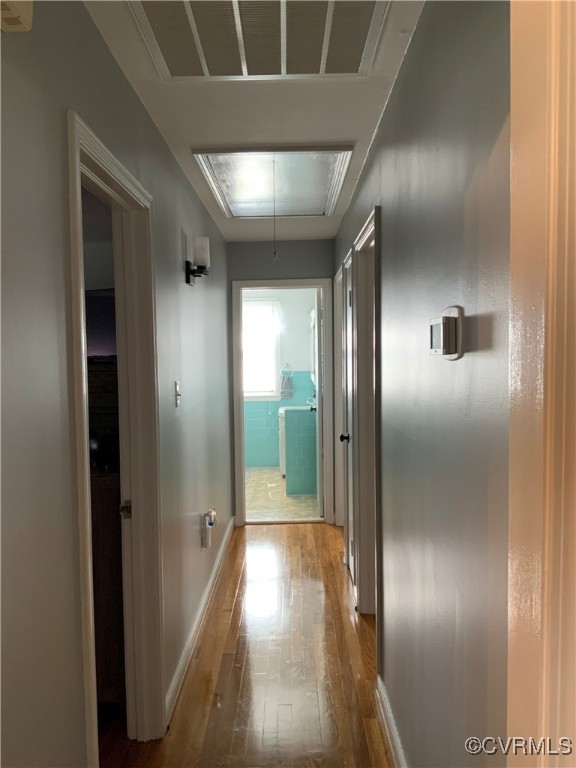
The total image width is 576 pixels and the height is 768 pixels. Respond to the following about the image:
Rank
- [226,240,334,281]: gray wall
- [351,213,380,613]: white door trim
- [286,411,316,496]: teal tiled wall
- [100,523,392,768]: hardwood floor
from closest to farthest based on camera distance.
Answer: [100,523,392,768]: hardwood floor
[351,213,380,613]: white door trim
[226,240,334,281]: gray wall
[286,411,316,496]: teal tiled wall

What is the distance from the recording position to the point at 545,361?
0.56 meters

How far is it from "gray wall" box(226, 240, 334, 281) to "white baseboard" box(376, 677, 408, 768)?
10.3 ft

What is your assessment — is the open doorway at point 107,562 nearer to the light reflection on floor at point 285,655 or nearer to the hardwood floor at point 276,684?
the hardwood floor at point 276,684

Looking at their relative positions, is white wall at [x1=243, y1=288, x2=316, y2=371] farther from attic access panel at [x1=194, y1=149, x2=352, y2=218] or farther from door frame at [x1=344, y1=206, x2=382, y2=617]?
door frame at [x1=344, y1=206, x2=382, y2=617]

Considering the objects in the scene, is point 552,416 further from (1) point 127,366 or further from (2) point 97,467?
(2) point 97,467

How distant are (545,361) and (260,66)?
5.05 ft

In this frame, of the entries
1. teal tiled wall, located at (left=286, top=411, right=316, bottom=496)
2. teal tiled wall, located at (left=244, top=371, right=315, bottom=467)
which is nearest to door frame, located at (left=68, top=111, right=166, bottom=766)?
teal tiled wall, located at (left=286, top=411, right=316, bottom=496)

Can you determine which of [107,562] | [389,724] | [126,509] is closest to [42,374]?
[126,509]

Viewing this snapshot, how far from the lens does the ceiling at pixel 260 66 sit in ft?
4.60

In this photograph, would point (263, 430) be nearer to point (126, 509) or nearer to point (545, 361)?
point (126, 509)

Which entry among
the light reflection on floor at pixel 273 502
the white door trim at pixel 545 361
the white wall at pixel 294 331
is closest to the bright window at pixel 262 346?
the white wall at pixel 294 331

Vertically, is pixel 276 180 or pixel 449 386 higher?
pixel 276 180

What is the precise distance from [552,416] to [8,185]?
0.99 m

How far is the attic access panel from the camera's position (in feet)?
8.28
